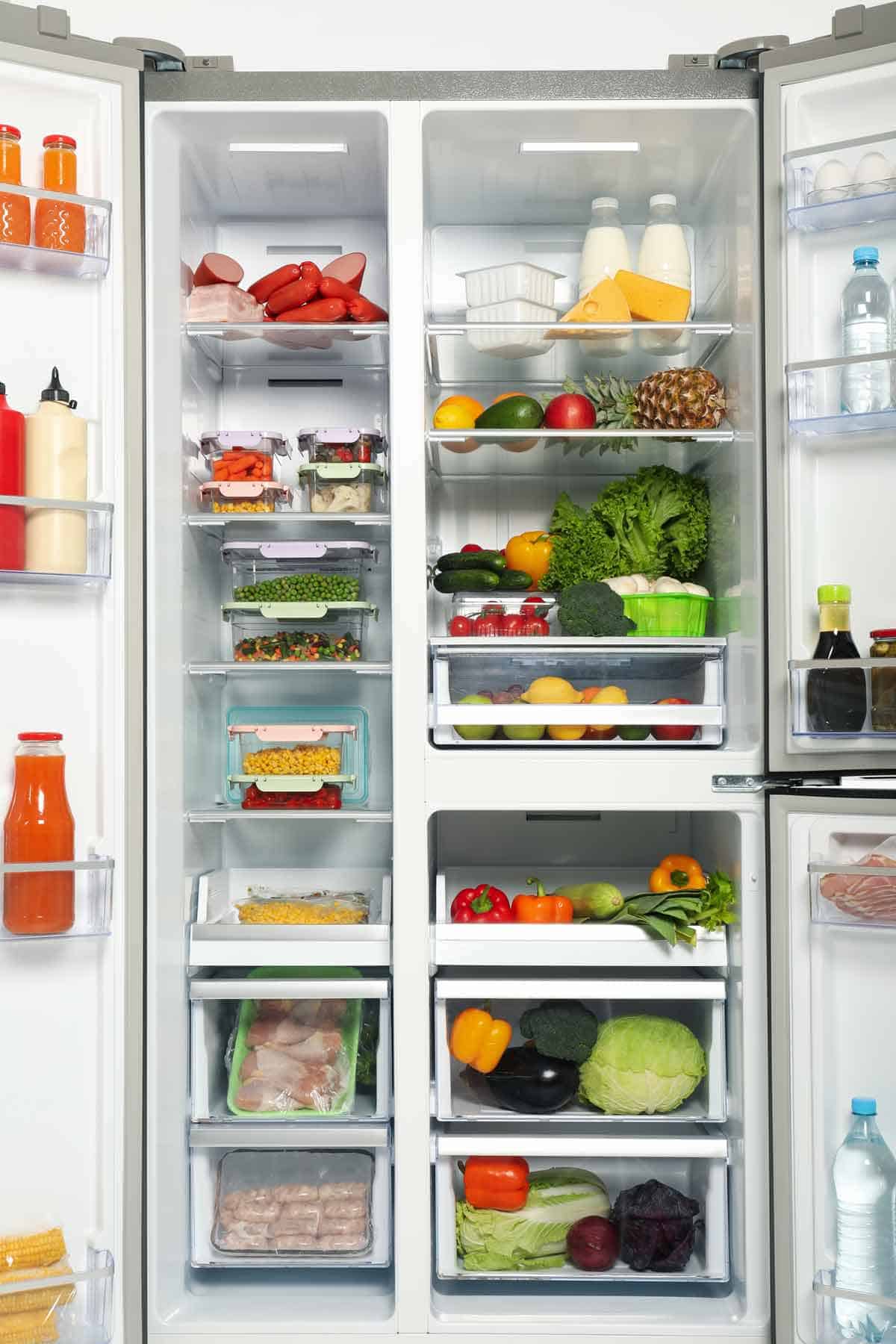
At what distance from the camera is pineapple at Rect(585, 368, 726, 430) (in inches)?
85.4

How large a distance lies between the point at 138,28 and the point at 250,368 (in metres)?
0.93

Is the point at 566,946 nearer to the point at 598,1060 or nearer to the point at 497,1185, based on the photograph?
the point at 598,1060

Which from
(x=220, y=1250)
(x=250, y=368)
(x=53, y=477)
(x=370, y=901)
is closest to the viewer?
(x=53, y=477)

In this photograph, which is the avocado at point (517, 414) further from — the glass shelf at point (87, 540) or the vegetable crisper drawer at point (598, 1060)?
the vegetable crisper drawer at point (598, 1060)

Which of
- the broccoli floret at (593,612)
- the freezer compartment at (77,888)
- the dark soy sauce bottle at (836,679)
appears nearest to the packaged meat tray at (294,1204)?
the freezer compartment at (77,888)

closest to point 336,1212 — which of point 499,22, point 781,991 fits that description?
point 781,991

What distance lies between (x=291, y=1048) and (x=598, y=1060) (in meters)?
0.62

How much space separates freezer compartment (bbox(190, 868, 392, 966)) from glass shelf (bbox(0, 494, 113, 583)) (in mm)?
692

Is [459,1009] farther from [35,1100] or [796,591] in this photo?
[796,591]

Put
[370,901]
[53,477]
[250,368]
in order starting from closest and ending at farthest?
[53,477] → [370,901] → [250,368]

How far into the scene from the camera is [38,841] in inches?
73.9

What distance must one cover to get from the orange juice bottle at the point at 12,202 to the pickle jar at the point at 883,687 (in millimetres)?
1637

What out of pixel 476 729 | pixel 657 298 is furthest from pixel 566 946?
pixel 657 298

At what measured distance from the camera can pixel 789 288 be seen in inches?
78.3
